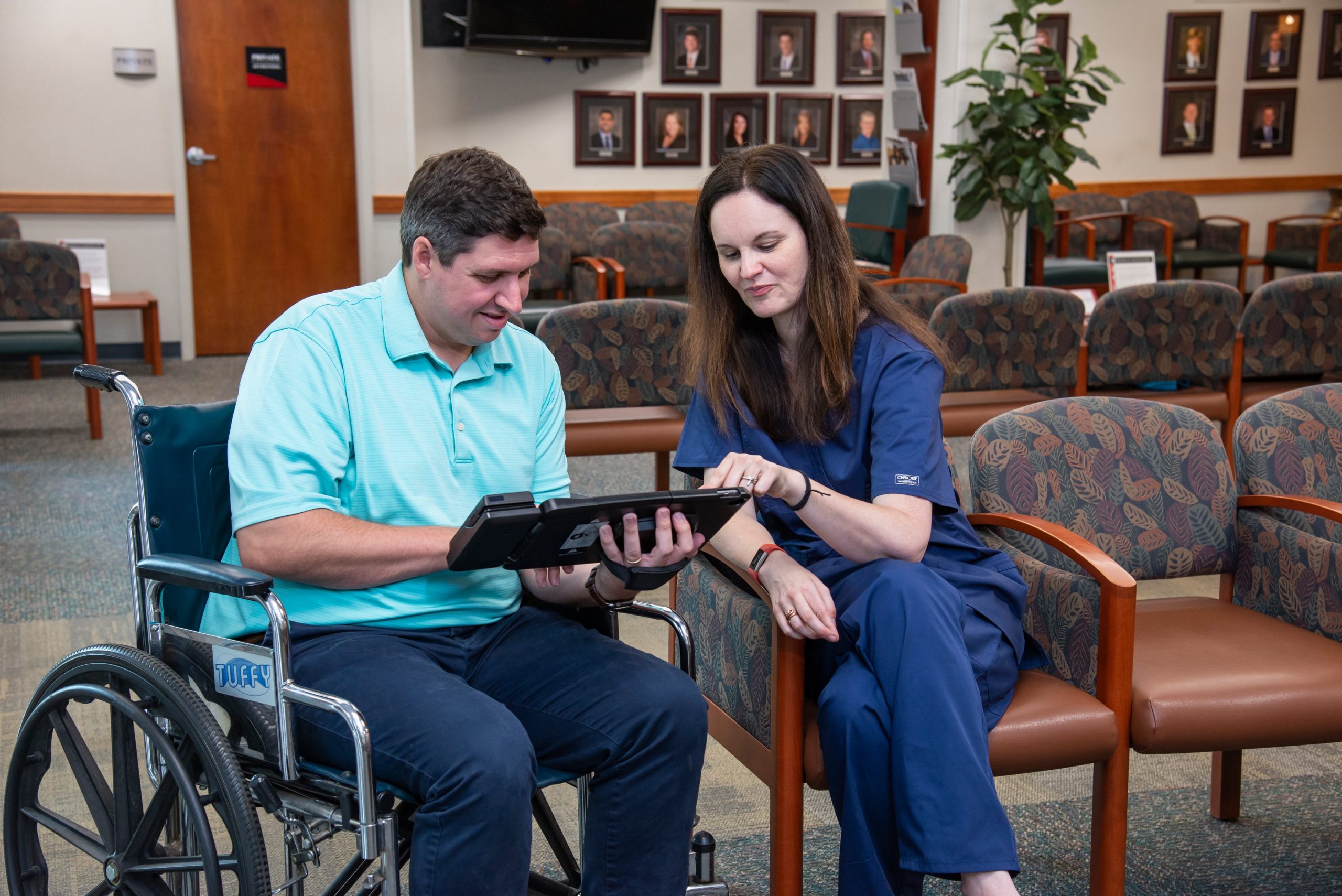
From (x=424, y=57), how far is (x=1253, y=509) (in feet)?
22.7

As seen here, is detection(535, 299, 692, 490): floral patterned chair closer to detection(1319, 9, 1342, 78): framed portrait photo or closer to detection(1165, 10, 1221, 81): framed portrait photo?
detection(1165, 10, 1221, 81): framed portrait photo

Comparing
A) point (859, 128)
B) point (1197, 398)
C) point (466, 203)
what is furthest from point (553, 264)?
point (466, 203)

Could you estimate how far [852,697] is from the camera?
1.67m

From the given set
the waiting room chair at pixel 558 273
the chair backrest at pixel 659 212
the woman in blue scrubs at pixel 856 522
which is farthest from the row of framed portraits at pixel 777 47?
the woman in blue scrubs at pixel 856 522

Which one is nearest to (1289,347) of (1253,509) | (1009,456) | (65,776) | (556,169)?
(1253,509)

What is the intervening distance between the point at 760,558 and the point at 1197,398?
8.86 feet

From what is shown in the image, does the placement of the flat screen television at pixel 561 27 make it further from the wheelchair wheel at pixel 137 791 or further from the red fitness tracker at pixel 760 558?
the wheelchair wheel at pixel 137 791

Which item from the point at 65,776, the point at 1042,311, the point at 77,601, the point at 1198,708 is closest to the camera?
the point at 1198,708

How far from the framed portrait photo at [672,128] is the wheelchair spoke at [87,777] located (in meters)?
7.42

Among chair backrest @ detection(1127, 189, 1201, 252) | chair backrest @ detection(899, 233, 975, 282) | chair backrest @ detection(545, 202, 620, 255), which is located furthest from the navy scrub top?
chair backrest @ detection(1127, 189, 1201, 252)

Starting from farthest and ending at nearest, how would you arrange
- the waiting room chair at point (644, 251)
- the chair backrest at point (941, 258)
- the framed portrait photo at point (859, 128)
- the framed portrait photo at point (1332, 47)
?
1. the framed portrait photo at point (1332, 47)
2. the framed portrait photo at point (859, 128)
3. the waiting room chair at point (644, 251)
4. the chair backrest at point (941, 258)

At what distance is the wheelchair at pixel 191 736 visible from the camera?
1.40 metres

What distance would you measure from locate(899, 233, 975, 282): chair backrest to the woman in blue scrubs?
3.48 m

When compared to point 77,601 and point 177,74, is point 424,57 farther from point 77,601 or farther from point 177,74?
point 77,601
